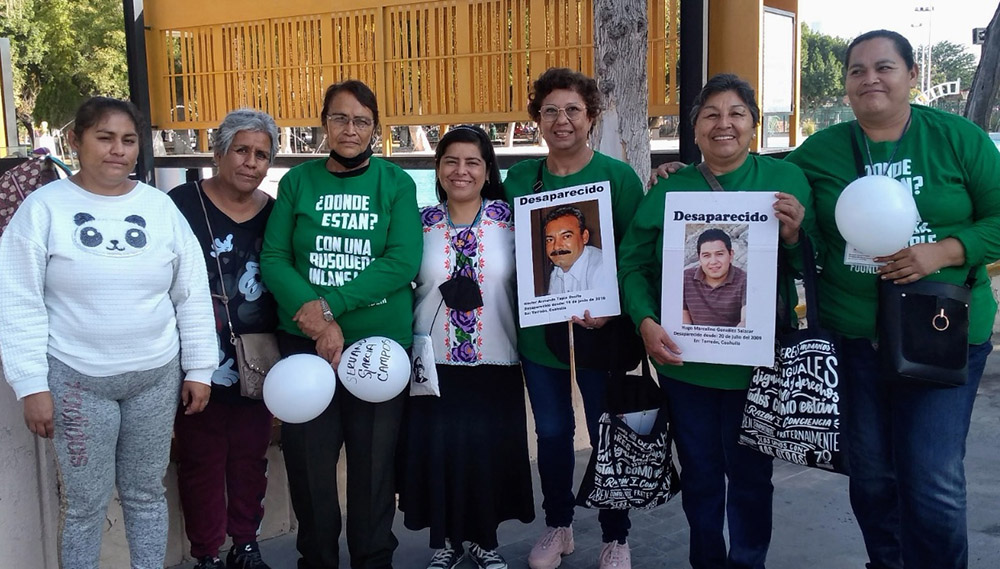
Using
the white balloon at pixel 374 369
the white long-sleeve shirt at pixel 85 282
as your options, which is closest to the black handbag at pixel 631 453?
the white balloon at pixel 374 369

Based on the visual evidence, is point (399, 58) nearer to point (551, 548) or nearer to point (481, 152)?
point (481, 152)

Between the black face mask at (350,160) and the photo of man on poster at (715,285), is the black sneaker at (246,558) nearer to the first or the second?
the black face mask at (350,160)

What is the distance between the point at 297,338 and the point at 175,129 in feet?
37.2

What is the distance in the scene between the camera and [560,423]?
3703 millimetres

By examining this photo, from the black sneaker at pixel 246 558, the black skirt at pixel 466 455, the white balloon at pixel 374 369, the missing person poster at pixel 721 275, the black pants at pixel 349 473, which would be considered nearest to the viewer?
the missing person poster at pixel 721 275

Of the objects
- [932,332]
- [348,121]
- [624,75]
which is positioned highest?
[624,75]

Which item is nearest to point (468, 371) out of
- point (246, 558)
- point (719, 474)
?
point (719, 474)

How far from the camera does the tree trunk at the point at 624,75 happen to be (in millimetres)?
5863

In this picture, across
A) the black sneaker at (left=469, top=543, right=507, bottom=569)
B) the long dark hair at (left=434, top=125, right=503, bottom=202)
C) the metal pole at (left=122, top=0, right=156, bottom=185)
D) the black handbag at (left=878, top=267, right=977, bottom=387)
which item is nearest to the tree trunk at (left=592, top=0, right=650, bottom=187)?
the long dark hair at (left=434, top=125, right=503, bottom=202)

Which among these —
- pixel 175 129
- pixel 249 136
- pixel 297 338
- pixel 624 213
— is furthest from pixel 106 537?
pixel 175 129

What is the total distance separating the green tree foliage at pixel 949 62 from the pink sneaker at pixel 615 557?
88662 mm

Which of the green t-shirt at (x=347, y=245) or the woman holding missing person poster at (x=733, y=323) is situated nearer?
the woman holding missing person poster at (x=733, y=323)

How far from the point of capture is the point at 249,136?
3.43 meters

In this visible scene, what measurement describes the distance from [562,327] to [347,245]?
89cm
